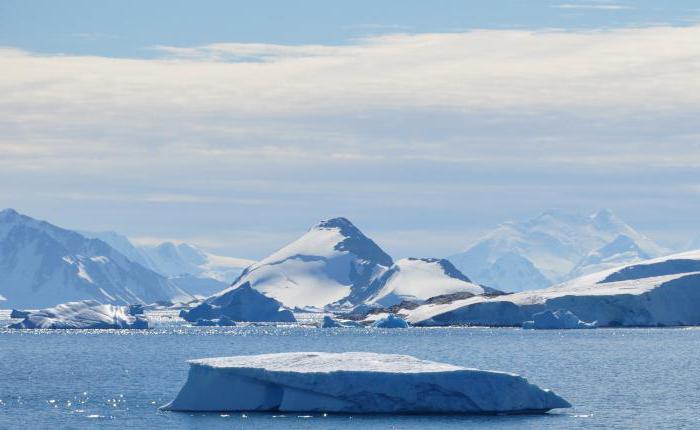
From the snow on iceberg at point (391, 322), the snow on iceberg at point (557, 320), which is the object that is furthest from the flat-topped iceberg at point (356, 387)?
the snow on iceberg at point (391, 322)

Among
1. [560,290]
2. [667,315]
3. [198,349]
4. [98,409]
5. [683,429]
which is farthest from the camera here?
[560,290]

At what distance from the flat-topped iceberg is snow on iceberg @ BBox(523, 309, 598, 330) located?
116698 mm

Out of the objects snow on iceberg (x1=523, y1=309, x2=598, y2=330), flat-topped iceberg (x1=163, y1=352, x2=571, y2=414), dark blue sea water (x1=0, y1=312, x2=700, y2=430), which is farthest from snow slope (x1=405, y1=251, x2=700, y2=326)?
flat-topped iceberg (x1=163, y1=352, x2=571, y2=414)

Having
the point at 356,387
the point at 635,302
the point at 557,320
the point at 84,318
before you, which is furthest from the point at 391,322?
the point at 356,387

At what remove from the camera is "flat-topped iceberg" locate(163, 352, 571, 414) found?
51094 mm

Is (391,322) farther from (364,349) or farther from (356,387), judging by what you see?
(356,387)

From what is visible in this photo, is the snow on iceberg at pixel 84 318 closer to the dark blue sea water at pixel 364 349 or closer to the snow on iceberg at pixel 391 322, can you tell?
the dark blue sea water at pixel 364 349

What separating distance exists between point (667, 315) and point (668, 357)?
77.8 meters

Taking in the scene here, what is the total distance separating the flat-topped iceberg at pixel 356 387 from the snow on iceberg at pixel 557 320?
117 meters

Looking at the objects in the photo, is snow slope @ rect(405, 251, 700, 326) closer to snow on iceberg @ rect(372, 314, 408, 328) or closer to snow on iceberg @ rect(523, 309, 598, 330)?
snow on iceberg @ rect(523, 309, 598, 330)

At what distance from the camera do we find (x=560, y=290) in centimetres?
19225

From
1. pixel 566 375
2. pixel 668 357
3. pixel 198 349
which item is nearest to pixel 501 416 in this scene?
pixel 566 375

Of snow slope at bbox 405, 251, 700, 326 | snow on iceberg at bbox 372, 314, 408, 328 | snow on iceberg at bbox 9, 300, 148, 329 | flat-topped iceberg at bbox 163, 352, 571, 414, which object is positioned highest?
snow slope at bbox 405, 251, 700, 326

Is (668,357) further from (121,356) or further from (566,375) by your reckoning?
(121,356)
